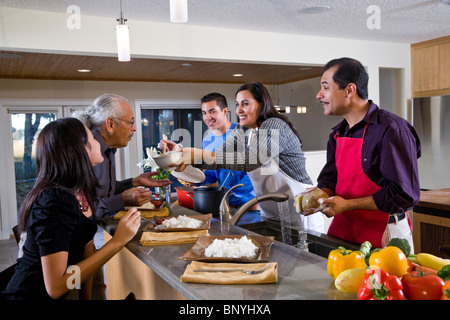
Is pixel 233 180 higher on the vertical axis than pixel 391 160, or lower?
lower

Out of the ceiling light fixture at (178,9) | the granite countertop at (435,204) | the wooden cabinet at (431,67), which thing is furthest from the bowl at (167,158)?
the wooden cabinet at (431,67)

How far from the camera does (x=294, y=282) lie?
1151 millimetres

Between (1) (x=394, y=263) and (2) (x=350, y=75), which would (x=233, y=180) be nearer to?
(2) (x=350, y=75)

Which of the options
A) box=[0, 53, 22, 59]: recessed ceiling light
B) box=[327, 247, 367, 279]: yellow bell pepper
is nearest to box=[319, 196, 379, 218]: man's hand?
box=[327, 247, 367, 279]: yellow bell pepper

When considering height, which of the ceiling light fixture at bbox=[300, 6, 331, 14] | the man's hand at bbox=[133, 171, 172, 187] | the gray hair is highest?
the ceiling light fixture at bbox=[300, 6, 331, 14]

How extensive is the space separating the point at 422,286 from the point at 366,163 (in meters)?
0.94

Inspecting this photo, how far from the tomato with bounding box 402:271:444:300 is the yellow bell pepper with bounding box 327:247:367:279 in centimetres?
14

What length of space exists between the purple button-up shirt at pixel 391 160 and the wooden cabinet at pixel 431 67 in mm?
3976

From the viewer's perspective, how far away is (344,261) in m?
1.07

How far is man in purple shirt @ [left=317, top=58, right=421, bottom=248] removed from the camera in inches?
64.6

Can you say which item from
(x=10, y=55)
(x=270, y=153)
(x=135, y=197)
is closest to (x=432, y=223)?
(x=270, y=153)

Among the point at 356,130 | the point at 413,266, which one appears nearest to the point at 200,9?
the point at 356,130

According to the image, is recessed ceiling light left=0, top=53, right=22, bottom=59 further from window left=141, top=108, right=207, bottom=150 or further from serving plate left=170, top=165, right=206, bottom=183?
serving plate left=170, top=165, right=206, bottom=183

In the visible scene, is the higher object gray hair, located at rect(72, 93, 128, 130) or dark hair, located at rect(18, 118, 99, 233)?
gray hair, located at rect(72, 93, 128, 130)
